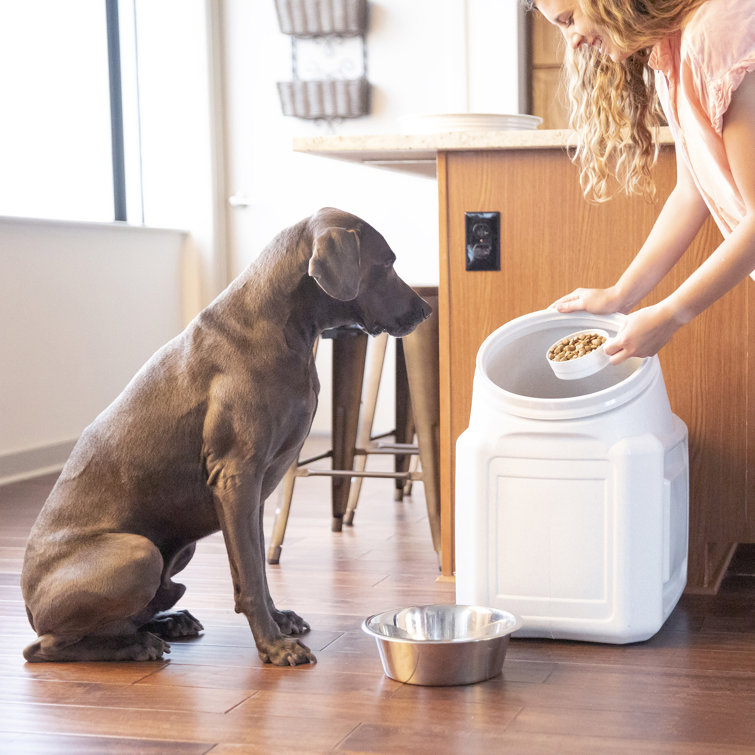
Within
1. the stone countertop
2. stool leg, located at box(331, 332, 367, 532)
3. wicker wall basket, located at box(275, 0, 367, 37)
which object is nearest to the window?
wicker wall basket, located at box(275, 0, 367, 37)

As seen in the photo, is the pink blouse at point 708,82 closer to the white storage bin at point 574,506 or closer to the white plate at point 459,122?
the white storage bin at point 574,506

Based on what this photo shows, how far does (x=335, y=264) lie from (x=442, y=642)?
26.2 inches

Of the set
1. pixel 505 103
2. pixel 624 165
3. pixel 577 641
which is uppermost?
pixel 505 103

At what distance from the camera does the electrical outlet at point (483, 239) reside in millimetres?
2463

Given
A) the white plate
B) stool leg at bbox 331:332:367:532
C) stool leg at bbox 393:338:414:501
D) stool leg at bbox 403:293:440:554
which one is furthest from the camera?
stool leg at bbox 393:338:414:501

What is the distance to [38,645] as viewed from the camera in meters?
1.97

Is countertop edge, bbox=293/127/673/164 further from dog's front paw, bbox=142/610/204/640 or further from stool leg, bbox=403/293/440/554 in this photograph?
dog's front paw, bbox=142/610/204/640

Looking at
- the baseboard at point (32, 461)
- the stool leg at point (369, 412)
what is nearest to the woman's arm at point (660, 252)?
the stool leg at point (369, 412)

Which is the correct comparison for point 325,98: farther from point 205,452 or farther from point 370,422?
point 205,452

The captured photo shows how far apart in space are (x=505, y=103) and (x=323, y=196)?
1.02 meters

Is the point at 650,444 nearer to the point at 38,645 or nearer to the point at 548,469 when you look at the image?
the point at 548,469

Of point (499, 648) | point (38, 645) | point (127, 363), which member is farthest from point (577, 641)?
point (127, 363)

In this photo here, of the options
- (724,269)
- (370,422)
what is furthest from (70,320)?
(724,269)

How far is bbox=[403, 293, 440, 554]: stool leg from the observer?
2.76m
